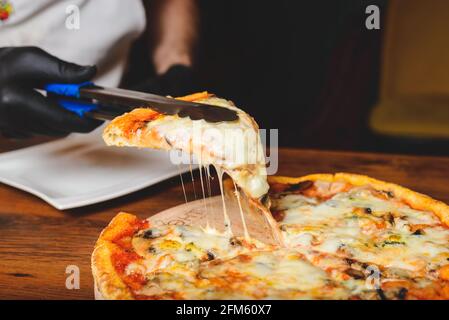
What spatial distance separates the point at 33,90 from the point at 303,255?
0.97 metres

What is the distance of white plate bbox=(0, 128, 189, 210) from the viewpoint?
5.10ft

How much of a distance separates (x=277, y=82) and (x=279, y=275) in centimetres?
247

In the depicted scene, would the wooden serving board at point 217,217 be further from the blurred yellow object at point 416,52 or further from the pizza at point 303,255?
the blurred yellow object at point 416,52

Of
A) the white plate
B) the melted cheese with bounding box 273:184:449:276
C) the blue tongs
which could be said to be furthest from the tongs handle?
the melted cheese with bounding box 273:184:449:276

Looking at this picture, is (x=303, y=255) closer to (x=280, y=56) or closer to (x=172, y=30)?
(x=172, y=30)

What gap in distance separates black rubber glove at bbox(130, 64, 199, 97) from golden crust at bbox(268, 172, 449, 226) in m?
0.56

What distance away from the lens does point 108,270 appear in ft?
3.55

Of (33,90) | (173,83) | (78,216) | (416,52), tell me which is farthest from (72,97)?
(416,52)

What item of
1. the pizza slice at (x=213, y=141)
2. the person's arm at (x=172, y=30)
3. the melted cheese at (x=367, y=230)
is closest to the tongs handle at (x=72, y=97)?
the pizza slice at (x=213, y=141)

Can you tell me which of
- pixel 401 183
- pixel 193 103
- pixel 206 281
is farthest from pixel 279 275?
pixel 401 183

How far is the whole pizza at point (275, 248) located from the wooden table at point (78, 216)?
0.43 feet

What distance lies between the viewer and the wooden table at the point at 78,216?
47.7 inches
